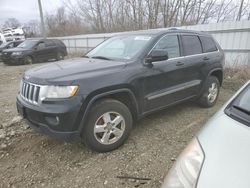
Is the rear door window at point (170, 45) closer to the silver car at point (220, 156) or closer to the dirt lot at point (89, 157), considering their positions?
the dirt lot at point (89, 157)

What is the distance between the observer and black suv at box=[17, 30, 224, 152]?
102 inches

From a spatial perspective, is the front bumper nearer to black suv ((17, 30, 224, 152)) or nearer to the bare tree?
black suv ((17, 30, 224, 152))

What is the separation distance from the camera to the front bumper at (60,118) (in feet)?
8.29

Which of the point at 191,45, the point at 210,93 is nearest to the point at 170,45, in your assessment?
the point at 191,45

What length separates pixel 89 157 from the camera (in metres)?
2.95

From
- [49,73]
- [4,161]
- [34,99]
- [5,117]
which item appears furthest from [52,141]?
[5,117]

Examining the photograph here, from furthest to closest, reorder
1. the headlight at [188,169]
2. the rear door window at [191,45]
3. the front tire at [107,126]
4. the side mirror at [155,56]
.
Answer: the rear door window at [191,45] < the side mirror at [155,56] < the front tire at [107,126] < the headlight at [188,169]

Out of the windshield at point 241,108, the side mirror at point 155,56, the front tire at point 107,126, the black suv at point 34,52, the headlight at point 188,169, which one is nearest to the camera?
the headlight at point 188,169

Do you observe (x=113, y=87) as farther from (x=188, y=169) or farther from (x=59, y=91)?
(x=188, y=169)

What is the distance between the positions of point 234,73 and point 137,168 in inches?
243

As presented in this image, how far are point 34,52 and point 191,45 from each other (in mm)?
11685

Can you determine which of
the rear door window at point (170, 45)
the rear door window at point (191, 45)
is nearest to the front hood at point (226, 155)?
the rear door window at point (170, 45)

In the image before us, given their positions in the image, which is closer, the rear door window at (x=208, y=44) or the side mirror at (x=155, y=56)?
the side mirror at (x=155, y=56)

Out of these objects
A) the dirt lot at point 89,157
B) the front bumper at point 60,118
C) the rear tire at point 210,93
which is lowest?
the dirt lot at point 89,157
